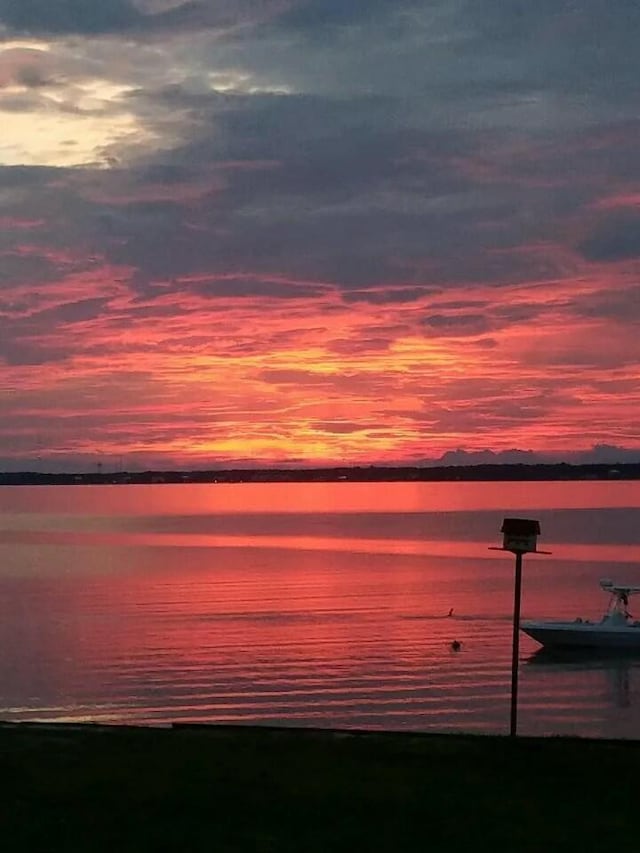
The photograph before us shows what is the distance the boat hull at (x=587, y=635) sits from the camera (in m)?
35.2

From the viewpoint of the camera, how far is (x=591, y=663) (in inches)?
1332

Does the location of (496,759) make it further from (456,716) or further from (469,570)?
(469,570)

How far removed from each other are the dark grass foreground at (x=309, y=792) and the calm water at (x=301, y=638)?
527 inches

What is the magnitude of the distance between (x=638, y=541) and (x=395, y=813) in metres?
89.7

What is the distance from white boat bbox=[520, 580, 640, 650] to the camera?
3519 cm

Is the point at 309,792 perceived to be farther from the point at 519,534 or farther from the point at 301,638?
the point at 301,638

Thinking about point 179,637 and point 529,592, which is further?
point 529,592

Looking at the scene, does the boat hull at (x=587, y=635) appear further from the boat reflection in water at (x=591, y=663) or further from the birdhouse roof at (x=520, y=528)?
the birdhouse roof at (x=520, y=528)

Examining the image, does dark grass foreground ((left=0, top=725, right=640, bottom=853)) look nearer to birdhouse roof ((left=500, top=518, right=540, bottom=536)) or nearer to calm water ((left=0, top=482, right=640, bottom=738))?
birdhouse roof ((left=500, top=518, right=540, bottom=536))

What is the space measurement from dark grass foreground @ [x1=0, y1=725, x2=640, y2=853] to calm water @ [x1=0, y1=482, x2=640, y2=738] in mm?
13390

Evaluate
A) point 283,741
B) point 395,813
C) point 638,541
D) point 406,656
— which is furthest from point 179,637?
point 638,541

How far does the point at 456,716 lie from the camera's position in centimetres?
2425

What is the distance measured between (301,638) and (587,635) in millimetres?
8514

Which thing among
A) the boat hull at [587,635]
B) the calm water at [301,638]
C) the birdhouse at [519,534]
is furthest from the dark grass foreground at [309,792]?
the boat hull at [587,635]
